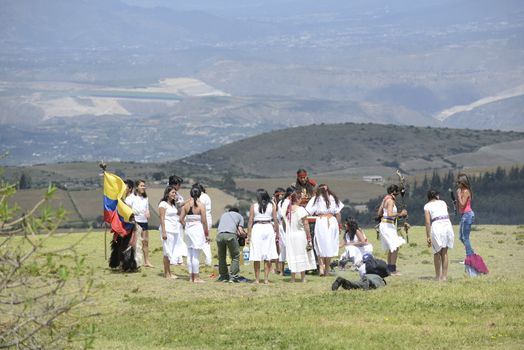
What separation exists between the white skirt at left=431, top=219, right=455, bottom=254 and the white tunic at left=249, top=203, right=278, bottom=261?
302 cm

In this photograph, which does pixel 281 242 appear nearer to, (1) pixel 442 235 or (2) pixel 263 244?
(2) pixel 263 244

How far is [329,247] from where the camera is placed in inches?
1048

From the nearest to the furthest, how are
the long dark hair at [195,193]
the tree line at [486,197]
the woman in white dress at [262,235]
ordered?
the woman in white dress at [262,235] → the long dark hair at [195,193] → the tree line at [486,197]

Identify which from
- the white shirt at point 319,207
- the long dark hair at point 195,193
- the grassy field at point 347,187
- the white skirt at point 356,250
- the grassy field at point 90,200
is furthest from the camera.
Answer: the grassy field at point 347,187

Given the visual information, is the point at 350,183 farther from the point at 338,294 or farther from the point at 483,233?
the point at 338,294

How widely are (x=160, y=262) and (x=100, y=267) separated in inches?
85.0

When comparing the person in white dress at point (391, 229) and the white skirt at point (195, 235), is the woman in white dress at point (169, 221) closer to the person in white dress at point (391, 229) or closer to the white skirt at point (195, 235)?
the white skirt at point (195, 235)

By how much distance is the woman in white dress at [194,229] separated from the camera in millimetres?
25516

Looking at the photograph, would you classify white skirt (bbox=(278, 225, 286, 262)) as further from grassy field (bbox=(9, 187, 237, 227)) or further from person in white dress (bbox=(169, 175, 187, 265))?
grassy field (bbox=(9, 187, 237, 227))

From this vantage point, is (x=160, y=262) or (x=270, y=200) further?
(x=160, y=262)

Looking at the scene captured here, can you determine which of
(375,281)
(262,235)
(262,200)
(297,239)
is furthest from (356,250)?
(375,281)

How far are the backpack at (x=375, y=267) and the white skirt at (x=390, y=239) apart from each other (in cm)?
172

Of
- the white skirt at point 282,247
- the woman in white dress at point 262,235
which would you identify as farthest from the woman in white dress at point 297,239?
the white skirt at point 282,247

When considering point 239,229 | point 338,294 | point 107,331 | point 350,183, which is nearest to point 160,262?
point 239,229
